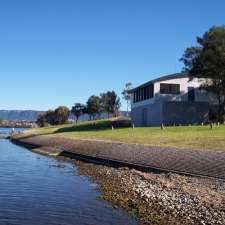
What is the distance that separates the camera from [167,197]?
1992 centimetres

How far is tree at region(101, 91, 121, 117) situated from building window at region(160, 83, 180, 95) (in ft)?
240

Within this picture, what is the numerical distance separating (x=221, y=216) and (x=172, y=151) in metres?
16.4

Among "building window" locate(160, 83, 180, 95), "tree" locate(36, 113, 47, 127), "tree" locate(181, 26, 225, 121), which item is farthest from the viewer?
"tree" locate(36, 113, 47, 127)

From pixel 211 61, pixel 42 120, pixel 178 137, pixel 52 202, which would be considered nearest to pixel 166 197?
pixel 52 202

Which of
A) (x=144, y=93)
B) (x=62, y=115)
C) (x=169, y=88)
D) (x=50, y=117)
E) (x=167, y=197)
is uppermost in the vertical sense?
(x=169, y=88)

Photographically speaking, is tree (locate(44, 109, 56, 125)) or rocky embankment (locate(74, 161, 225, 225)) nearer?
rocky embankment (locate(74, 161, 225, 225))

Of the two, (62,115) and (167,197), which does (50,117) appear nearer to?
(62,115)

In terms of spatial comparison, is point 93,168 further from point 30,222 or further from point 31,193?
point 30,222

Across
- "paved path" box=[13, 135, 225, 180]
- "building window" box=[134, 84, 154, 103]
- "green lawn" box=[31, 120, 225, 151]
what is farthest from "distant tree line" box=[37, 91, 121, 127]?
"paved path" box=[13, 135, 225, 180]

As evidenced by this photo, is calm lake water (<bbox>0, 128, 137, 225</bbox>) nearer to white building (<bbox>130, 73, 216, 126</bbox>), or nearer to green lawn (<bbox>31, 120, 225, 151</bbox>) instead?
green lawn (<bbox>31, 120, 225, 151</bbox>)

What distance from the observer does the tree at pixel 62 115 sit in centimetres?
16950

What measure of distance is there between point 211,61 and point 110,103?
86.1 m

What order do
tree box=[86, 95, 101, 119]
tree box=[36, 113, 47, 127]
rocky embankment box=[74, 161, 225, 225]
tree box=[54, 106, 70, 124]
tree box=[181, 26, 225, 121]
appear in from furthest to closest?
1. tree box=[36, 113, 47, 127]
2. tree box=[54, 106, 70, 124]
3. tree box=[86, 95, 101, 119]
4. tree box=[181, 26, 225, 121]
5. rocky embankment box=[74, 161, 225, 225]

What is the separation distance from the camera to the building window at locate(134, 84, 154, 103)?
265 feet
